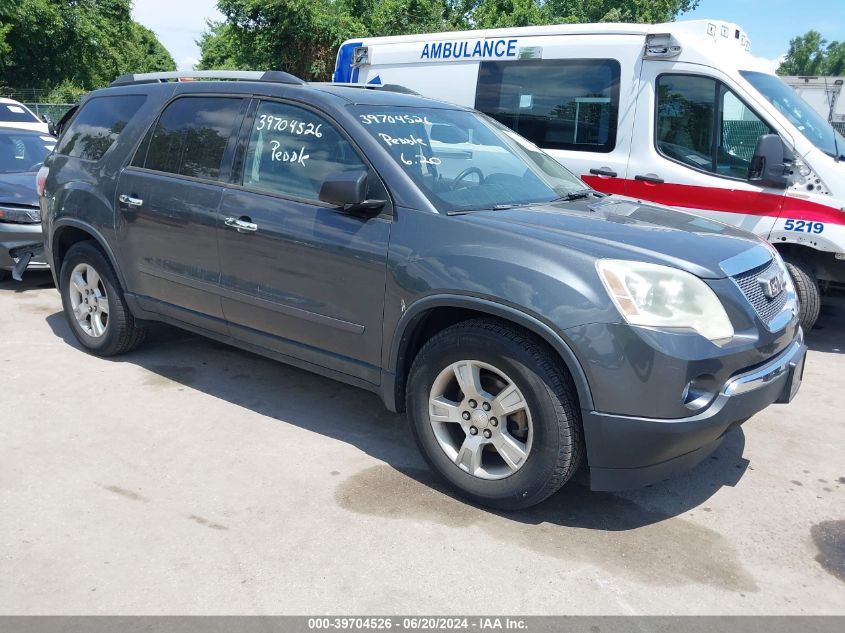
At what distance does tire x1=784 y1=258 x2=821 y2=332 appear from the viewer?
5.77 meters

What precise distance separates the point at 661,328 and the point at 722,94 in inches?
146

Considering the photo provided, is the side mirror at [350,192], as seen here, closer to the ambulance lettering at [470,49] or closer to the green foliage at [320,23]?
the ambulance lettering at [470,49]

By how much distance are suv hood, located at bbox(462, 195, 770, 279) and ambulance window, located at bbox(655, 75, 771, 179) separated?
225 centimetres

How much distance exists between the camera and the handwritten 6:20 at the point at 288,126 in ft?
12.7

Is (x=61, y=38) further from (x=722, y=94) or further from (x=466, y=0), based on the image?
(x=722, y=94)

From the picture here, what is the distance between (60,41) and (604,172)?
103 ft

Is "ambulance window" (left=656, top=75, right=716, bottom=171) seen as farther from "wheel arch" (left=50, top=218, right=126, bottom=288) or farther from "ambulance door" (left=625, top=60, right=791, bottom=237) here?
"wheel arch" (left=50, top=218, right=126, bottom=288)

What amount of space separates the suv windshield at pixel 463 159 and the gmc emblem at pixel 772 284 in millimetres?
1143

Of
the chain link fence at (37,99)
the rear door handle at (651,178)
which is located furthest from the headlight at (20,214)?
the chain link fence at (37,99)

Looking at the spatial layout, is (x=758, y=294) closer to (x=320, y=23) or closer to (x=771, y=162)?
(x=771, y=162)

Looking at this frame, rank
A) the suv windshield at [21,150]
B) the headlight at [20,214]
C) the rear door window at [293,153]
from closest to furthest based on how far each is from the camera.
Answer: the rear door window at [293,153]
the headlight at [20,214]
the suv windshield at [21,150]

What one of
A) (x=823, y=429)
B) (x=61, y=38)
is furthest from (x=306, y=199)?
(x=61, y=38)

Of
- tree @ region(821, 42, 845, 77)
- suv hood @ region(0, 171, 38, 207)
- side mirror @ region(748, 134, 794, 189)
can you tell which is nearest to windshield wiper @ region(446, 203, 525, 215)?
side mirror @ region(748, 134, 794, 189)

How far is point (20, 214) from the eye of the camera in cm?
710
